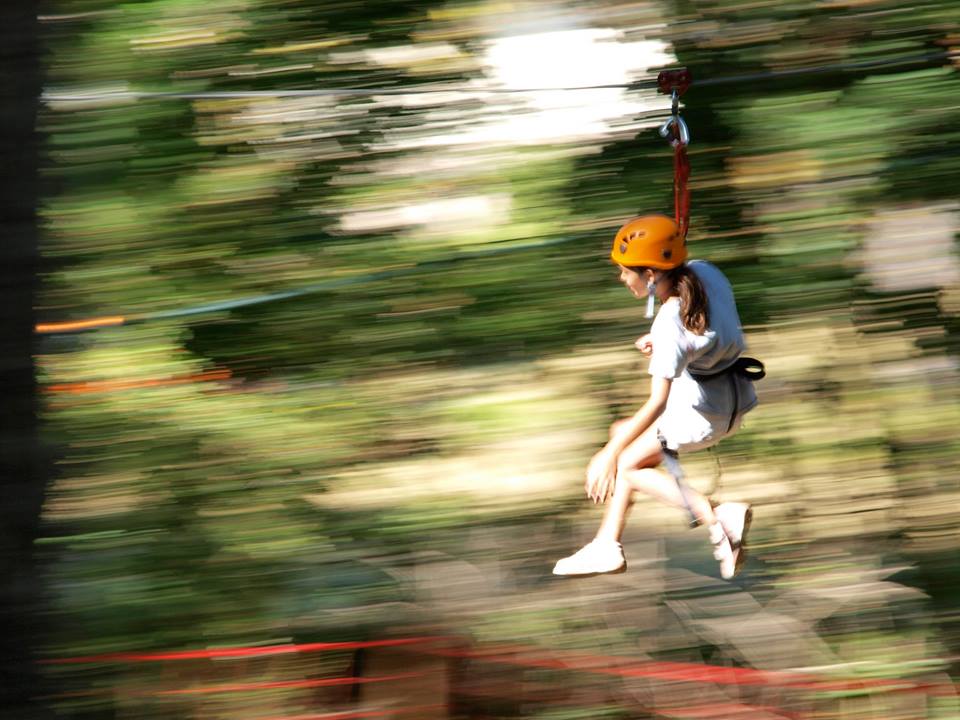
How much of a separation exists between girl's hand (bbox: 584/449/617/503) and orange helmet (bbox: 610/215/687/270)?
16.6 inches

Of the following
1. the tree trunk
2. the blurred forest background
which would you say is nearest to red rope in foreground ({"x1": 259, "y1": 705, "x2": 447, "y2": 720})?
the blurred forest background

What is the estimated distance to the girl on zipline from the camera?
2156mm

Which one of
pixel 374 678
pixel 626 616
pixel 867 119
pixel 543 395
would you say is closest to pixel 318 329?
pixel 543 395

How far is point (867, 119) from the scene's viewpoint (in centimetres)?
454

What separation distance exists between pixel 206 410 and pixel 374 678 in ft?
4.81

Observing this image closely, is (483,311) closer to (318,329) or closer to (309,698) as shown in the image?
(318,329)

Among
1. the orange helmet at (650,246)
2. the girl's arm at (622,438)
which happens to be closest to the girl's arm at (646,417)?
the girl's arm at (622,438)

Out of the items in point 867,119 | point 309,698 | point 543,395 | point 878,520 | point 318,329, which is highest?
point 867,119

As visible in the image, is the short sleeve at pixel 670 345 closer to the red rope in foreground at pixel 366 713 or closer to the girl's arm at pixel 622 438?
the girl's arm at pixel 622 438

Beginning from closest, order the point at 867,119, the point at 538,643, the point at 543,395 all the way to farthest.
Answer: the point at 867,119
the point at 543,395
the point at 538,643

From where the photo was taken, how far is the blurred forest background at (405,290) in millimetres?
4508

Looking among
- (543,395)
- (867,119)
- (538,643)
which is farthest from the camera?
(538,643)

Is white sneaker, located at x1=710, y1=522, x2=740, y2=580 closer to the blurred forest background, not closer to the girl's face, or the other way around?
the girl's face

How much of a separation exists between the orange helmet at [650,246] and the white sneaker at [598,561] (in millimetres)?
585
